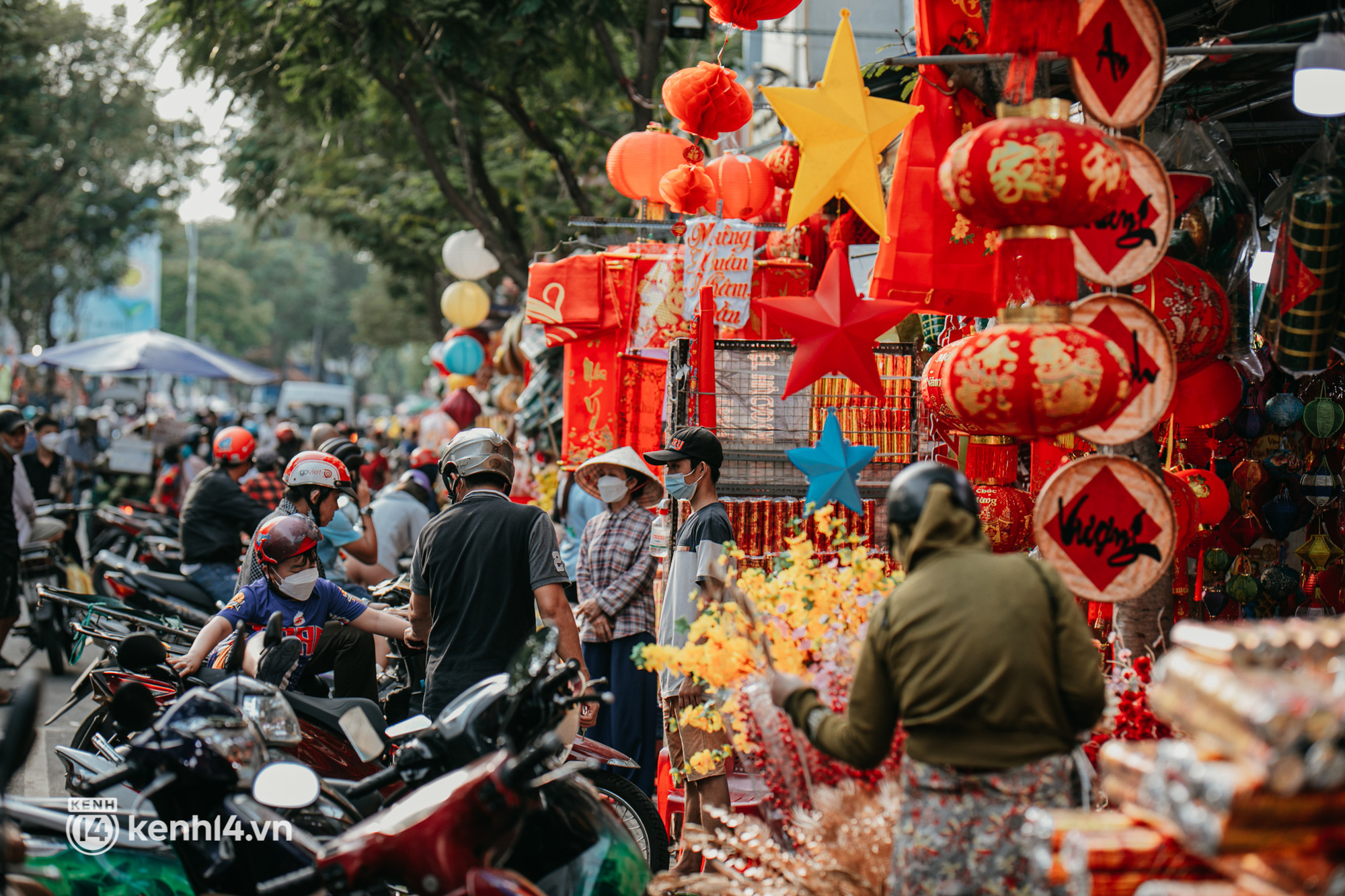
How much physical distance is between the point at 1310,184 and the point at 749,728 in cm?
346

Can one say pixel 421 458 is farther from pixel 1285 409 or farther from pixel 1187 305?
pixel 1187 305

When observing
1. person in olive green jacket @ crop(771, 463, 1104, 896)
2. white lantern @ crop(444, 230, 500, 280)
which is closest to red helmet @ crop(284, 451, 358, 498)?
person in olive green jacket @ crop(771, 463, 1104, 896)

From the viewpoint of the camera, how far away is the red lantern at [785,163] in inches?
336

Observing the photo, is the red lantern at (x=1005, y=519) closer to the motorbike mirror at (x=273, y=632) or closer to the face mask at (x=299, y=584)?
the face mask at (x=299, y=584)

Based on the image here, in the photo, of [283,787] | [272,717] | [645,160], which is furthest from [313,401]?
[283,787]

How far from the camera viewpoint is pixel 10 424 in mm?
9094

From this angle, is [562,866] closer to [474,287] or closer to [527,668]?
[527,668]

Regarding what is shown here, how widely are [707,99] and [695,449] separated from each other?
2.42 m

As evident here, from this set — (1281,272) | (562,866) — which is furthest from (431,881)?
(1281,272)

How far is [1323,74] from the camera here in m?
4.15

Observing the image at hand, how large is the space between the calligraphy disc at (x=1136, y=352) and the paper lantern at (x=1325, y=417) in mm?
2547

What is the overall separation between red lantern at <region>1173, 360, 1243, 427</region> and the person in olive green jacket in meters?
3.11

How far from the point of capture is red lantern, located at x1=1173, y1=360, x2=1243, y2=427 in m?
5.72

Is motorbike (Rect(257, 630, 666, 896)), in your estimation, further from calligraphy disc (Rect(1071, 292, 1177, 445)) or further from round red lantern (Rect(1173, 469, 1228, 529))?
round red lantern (Rect(1173, 469, 1228, 529))
